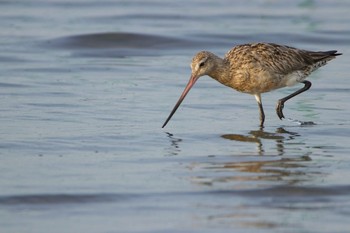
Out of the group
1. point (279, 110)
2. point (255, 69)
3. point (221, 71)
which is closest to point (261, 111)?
point (279, 110)

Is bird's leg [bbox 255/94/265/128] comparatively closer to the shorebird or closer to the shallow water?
the shorebird

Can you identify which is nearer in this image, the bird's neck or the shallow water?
the shallow water

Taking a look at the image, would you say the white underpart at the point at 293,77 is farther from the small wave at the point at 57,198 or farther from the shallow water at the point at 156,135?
the small wave at the point at 57,198

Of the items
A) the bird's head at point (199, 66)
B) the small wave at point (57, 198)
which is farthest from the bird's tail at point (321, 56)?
the small wave at point (57, 198)

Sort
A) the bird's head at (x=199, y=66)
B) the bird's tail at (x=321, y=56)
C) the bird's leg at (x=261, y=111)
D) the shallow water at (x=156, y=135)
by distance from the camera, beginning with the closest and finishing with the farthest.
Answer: the shallow water at (x=156, y=135) < the bird's head at (x=199, y=66) < the bird's leg at (x=261, y=111) < the bird's tail at (x=321, y=56)

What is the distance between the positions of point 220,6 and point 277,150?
33.5 ft

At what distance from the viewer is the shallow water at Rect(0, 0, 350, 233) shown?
7.65 m

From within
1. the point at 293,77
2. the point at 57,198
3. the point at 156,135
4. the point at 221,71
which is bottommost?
the point at 156,135

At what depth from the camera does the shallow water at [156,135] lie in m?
7.65

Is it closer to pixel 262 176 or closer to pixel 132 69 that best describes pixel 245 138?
→ pixel 262 176

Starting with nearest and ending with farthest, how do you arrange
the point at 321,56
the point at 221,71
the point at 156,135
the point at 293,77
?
the point at 156,135 → the point at 221,71 → the point at 293,77 → the point at 321,56

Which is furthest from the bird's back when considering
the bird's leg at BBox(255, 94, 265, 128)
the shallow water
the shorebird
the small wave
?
the small wave

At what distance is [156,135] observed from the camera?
1030cm

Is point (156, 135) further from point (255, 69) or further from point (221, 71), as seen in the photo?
point (255, 69)
